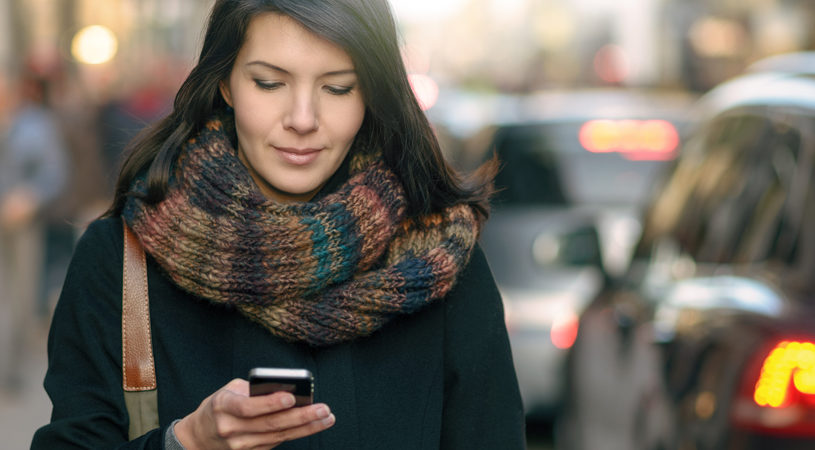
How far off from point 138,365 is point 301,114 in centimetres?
54

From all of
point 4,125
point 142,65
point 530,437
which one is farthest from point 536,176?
point 142,65

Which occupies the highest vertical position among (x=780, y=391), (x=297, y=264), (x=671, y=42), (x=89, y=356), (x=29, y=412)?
(x=671, y=42)

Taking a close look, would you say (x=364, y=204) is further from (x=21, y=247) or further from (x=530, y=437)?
(x=21, y=247)

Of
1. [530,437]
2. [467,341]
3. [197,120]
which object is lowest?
[530,437]

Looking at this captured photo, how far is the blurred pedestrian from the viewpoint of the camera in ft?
28.3

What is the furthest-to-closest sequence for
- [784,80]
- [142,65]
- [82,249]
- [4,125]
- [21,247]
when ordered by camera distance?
[142,65], [4,125], [21,247], [784,80], [82,249]

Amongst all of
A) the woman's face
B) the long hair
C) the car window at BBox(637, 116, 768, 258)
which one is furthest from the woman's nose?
the car window at BBox(637, 116, 768, 258)

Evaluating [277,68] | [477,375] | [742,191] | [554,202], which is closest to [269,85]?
[277,68]

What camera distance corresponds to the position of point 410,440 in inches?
95.4

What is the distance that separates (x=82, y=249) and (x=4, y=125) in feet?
25.7

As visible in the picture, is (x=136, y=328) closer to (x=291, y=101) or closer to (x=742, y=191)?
(x=291, y=101)

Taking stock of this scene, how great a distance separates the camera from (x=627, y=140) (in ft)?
24.0

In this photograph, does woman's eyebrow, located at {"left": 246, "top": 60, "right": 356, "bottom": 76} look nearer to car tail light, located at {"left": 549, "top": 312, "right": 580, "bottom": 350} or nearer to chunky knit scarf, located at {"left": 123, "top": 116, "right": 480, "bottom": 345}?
chunky knit scarf, located at {"left": 123, "top": 116, "right": 480, "bottom": 345}

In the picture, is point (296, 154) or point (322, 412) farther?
point (296, 154)
